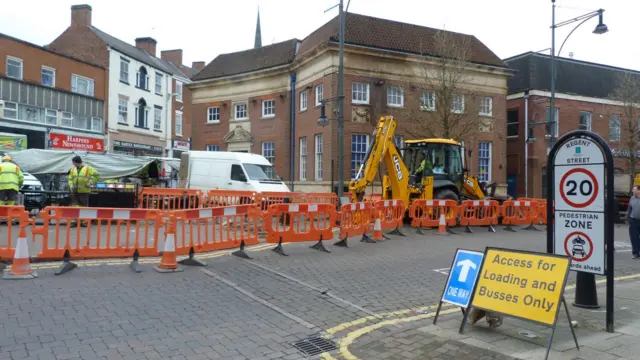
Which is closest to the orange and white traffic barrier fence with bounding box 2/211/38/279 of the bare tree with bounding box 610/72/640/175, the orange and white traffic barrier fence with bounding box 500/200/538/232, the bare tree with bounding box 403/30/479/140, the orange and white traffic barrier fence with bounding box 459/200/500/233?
the orange and white traffic barrier fence with bounding box 459/200/500/233

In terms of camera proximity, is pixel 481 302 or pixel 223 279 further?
pixel 223 279

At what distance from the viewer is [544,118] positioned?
31625 millimetres

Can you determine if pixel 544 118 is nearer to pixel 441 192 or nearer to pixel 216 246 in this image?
→ pixel 441 192

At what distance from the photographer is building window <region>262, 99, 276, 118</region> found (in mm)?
30859

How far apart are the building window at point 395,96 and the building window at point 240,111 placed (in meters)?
11.0

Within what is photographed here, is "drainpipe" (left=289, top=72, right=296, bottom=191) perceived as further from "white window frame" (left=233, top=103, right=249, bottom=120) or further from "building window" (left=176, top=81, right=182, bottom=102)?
"building window" (left=176, top=81, right=182, bottom=102)

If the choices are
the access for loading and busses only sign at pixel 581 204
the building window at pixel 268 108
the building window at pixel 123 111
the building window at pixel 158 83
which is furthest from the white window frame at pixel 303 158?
the access for loading and busses only sign at pixel 581 204

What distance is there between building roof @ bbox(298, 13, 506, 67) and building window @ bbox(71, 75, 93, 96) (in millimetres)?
15617

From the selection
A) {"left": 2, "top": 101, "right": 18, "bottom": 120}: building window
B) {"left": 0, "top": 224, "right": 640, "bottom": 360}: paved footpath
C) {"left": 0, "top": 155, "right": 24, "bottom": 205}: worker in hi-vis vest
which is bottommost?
{"left": 0, "top": 224, "right": 640, "bottom": 360}: paved footpath

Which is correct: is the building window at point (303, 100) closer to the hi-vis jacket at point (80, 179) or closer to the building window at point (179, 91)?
the hi-vis jacket at point (80, 179)

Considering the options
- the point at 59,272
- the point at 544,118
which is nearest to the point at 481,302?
the point at 59,272

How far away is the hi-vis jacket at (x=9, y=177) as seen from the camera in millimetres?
11570

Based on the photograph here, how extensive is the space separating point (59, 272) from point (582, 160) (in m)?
7.59

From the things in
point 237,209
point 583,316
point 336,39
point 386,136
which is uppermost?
point 336,39
